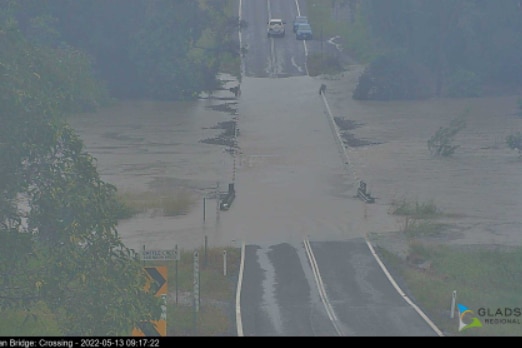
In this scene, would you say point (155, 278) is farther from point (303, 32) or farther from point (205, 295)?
point (303, 32)

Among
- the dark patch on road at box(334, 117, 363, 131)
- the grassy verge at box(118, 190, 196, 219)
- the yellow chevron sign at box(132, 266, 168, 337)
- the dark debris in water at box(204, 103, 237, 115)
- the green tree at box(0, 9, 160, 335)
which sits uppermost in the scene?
the green tree at box(0, 9, 160, 335)

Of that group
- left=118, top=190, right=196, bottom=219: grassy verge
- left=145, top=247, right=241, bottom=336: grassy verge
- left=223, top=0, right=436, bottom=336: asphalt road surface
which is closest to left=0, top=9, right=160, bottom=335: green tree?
left=145, top=247, right=241, bottom=336: grassy verge

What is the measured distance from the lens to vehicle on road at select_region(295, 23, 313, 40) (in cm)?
7294

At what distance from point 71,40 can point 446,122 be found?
25.6m

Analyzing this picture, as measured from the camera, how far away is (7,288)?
12.6m

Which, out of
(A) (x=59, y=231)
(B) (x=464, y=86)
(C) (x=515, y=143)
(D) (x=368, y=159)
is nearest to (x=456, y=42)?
(B) (x=464, y=86)

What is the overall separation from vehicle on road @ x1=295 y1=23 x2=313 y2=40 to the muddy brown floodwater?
10.7m

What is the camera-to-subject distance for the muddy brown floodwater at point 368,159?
3044 cm

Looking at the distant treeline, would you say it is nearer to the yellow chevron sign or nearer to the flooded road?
the flooded road

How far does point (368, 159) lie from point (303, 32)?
3236cm

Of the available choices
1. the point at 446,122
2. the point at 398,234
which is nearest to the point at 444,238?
the point at 398,234

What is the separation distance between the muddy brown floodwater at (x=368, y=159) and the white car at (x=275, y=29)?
11589mm

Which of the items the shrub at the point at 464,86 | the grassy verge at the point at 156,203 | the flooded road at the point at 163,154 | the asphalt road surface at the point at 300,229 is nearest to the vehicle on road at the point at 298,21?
the asphalt road surface at the point at 300,229

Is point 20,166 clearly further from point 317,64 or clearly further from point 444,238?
point 317,64
